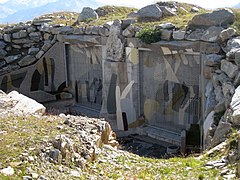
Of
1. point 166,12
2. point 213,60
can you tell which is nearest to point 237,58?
point 213,60

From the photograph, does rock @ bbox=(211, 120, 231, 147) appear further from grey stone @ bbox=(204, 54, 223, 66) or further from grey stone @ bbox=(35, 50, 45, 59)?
grey stone @ bbox=(35, 50, 45, 59)

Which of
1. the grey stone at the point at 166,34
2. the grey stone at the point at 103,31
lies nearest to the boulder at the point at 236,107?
the grey stone at the point at 166,34

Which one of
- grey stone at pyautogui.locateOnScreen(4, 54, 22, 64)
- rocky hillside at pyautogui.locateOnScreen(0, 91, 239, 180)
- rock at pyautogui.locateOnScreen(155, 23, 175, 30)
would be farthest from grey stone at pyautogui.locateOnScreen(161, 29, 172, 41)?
grey stone at pyautogui.locateOnScreen(4, 54, 22, 64)

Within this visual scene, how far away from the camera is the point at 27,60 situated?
47.9ft

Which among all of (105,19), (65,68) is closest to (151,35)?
(105,19)

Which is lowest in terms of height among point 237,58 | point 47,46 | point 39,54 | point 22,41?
point 39,54

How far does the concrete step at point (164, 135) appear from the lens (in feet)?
34.5

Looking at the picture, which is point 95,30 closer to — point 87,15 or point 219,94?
point 87,15

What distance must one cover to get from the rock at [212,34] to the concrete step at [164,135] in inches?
112

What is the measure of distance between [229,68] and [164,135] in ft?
11.9

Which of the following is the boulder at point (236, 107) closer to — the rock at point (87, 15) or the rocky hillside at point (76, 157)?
the rocky hillside at point (76, 157)

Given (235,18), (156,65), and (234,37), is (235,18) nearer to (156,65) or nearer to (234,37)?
(234,37)

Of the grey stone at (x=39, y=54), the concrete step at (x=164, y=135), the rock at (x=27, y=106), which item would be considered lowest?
the concrete step at (x=164, y=135)

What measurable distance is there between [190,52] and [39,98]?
23.6 ft
